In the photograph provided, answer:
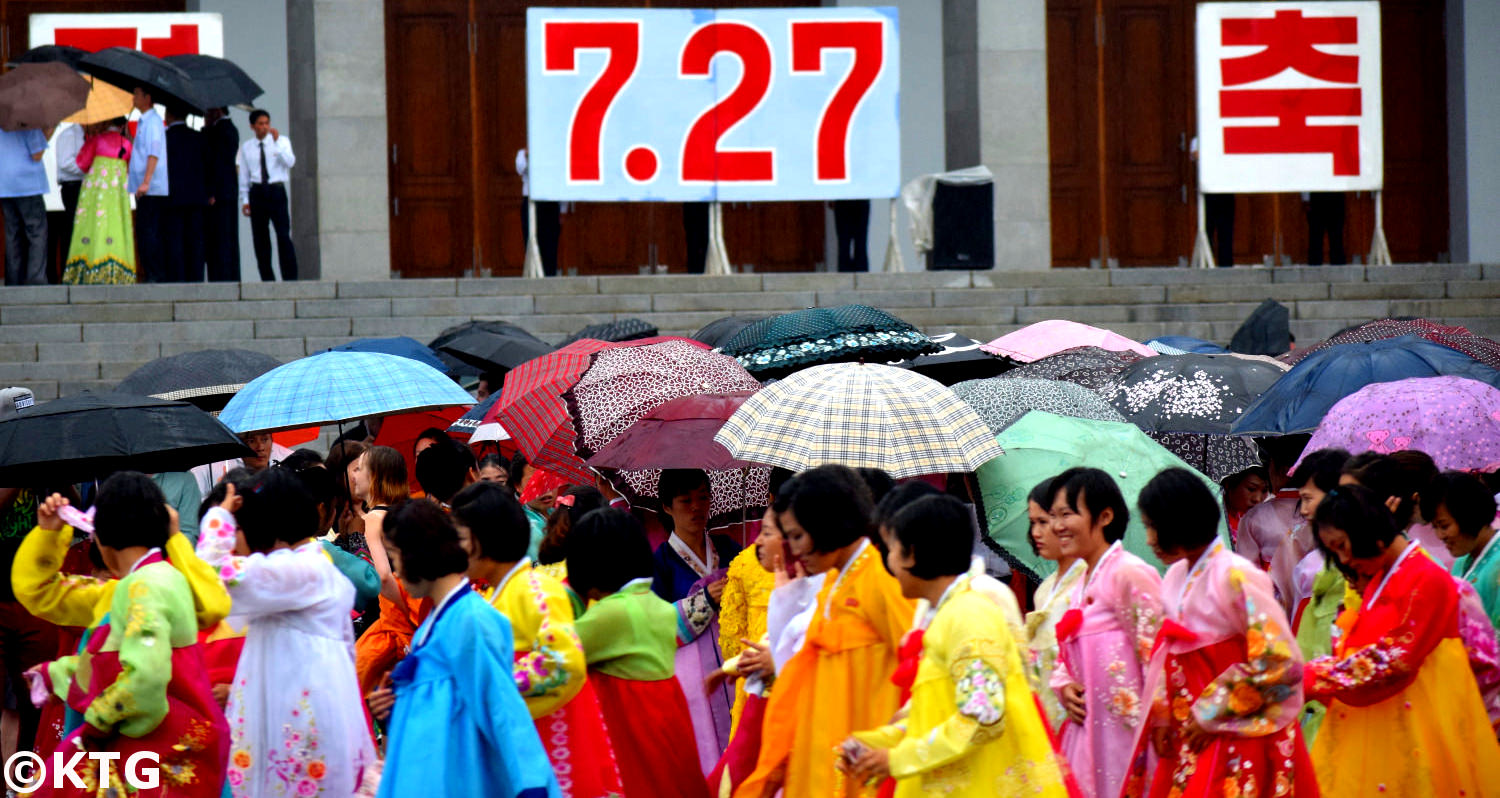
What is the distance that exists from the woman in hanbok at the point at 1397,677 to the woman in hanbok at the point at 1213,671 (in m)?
0.41

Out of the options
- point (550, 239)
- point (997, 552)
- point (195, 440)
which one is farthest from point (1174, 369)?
point (550, 239)

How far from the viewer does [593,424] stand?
6957 mm

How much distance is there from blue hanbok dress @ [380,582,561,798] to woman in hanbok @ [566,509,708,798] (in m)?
0.67

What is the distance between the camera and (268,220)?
15.6 m

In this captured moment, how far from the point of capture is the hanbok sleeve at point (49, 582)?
5.33 metres

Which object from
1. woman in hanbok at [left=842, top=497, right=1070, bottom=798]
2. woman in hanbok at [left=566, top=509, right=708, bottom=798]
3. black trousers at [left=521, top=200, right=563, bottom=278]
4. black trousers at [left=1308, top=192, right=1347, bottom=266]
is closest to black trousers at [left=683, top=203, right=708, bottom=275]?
black trousers at [left=521, top=200, right=563, bottom=278]

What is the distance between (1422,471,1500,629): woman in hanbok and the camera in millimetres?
5453

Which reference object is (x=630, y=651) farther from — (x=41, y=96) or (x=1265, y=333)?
(x=41, y=96)

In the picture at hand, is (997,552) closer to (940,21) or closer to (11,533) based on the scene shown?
(11,533)

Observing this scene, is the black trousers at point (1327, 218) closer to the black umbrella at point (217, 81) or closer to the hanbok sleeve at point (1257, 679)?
the black umbrella at point (217, 81)

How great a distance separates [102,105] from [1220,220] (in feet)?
31.0

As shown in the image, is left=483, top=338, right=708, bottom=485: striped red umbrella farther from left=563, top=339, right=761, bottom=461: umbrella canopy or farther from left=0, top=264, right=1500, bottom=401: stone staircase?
left=0, top=264, right=1500, bottom=401: stone staircase

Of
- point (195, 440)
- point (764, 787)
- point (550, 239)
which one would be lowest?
point (764, 787)

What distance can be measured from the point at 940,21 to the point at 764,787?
15613 millimetres
